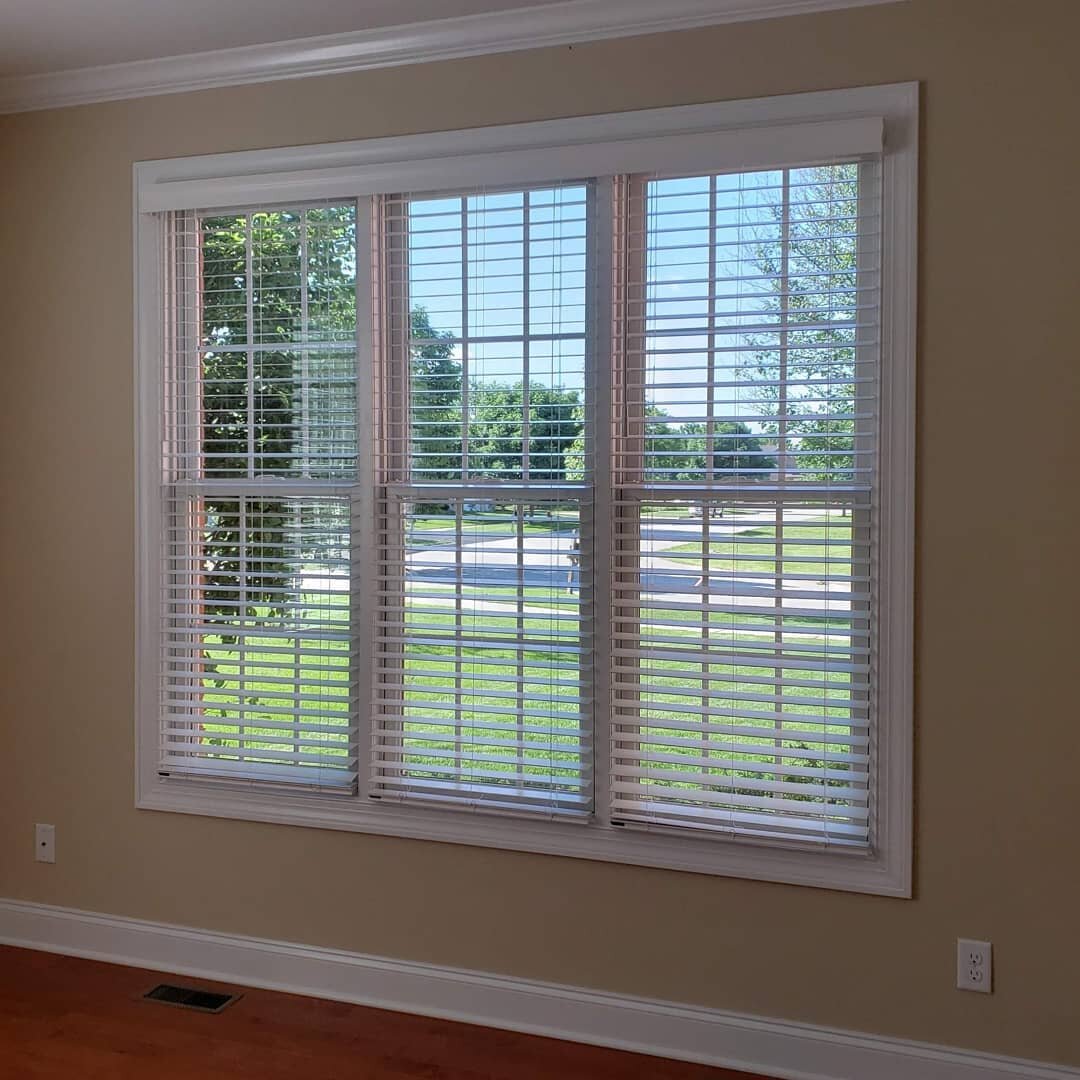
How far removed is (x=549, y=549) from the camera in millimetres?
2914

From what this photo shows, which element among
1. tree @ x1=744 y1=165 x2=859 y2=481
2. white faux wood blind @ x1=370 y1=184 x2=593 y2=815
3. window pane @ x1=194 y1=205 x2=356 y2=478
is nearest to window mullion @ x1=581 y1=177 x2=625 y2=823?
white faux wood blind @ x1=370 y1=184 x2=593 y2=815

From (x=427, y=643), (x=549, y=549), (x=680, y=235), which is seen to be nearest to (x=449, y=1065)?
(x=427, y=643)

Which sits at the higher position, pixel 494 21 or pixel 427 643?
pixel 494 21

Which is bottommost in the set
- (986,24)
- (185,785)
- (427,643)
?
(185,785)

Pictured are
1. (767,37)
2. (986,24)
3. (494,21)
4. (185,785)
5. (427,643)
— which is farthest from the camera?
(185,785)

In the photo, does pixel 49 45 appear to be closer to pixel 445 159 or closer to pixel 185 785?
pixel 445 159

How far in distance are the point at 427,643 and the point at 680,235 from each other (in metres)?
1.37

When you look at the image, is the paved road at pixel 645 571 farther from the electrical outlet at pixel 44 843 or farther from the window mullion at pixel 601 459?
the electrical outlet at pixel 44 843

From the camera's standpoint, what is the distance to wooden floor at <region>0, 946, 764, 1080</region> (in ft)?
8.82

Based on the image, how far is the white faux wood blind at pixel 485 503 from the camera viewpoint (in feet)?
9.46

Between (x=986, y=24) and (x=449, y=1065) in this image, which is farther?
(x=449, y=1065)

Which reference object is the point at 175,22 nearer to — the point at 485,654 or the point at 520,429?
the point at 520,429

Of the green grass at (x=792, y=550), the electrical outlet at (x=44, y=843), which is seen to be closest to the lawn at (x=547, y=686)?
the green grass at (x=792, y=550)

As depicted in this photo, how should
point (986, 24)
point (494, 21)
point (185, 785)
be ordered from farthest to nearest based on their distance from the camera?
point (185, 785), point (494, 21), point (986, 24)
